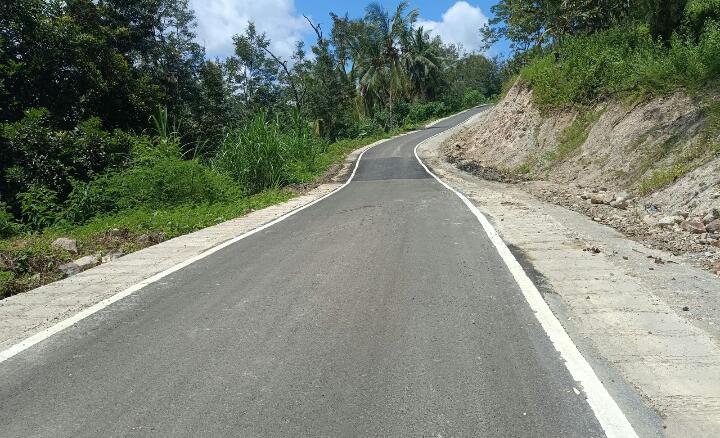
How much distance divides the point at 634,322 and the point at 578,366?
1.20m

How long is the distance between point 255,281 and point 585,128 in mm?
15313

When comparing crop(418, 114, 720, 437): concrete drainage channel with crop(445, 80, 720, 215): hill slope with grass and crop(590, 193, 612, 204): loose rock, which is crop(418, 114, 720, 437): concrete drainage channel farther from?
crop(590, 193, 612, 204): loose rock

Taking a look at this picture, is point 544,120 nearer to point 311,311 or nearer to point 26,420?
point 311,311

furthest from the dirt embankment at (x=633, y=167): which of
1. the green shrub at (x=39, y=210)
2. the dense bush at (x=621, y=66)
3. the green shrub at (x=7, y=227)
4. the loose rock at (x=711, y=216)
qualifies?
the green shrub at (x=39, y=210)

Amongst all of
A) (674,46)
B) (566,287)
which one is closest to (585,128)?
(674,46)

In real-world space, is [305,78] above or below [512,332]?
above

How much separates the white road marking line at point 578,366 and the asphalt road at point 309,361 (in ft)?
0.26

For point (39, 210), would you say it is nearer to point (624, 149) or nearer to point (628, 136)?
point (624, 149)

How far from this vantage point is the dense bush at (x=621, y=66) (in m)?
13.5

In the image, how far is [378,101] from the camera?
65.8 meters

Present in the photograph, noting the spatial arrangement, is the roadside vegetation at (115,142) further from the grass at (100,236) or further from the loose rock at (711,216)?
the loose rock at (711,216)

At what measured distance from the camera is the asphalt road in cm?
319

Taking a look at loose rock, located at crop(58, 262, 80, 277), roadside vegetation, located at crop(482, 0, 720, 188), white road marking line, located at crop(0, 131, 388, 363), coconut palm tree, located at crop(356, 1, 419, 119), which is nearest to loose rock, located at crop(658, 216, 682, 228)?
roadside vegetation, located at crop(482, 0, 720, 188)

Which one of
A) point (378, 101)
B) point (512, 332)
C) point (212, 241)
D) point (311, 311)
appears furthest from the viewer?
point (378, 101)
